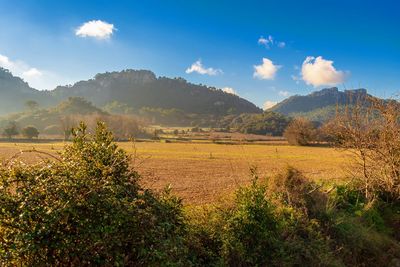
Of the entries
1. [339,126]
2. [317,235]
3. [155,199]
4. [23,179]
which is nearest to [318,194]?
[317,235]

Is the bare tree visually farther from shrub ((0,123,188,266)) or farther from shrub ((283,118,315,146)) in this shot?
shrub ((283,118,315,146))

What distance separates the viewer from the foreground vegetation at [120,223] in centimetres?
502

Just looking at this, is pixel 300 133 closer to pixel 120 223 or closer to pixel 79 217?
pixel 120 223

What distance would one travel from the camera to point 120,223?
564 centimetres

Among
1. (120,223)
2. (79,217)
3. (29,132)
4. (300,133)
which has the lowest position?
(120,223)

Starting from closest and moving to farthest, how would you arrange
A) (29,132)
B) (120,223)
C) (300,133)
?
(120,223) → (300,133) → (29,132)

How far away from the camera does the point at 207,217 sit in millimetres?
10664

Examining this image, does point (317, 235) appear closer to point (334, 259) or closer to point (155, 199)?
point (334, 259)

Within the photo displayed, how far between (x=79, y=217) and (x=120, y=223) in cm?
72

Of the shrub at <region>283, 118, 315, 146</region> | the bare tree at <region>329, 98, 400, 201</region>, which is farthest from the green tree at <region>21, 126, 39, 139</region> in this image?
the bare tree at <region>329, 98, 400, 201</region>

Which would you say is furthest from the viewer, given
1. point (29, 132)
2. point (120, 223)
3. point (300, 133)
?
point (29, 132)

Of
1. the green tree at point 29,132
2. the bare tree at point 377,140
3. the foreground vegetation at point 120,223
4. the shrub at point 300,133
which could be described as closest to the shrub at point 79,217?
the foreground vegetation at point 120,223

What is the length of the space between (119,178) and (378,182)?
1700 centimetres

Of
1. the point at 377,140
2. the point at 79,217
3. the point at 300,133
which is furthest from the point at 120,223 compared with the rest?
the point at 300,133
